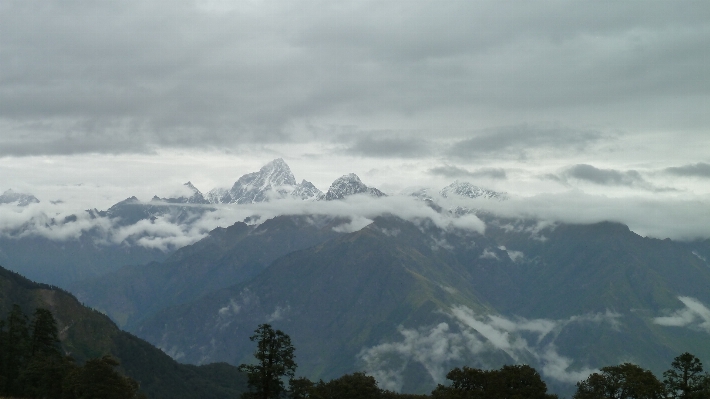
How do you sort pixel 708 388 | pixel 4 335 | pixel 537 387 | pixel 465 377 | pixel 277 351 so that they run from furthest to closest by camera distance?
pixel 4 335 → pixel 465 377 → pixel 537 387 → pixel 708 388 → pixel 277 351

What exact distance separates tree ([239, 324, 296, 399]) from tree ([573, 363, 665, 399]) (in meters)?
57.6

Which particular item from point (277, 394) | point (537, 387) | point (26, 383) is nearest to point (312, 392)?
point (277, 394)

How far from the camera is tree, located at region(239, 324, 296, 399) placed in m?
101

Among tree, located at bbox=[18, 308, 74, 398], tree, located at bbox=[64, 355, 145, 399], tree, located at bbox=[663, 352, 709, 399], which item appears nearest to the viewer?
tree, located at bbox=[663, 352, 709, 399]

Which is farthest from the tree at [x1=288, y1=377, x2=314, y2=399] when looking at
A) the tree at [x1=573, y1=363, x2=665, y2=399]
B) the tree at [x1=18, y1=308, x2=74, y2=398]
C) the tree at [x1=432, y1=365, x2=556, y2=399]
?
the tree at [x1=573, y1=363, x2=665, y2=399]

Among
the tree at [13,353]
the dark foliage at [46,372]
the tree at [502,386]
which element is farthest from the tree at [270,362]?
the tree at [13,353]

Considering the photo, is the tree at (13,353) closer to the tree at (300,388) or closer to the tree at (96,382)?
the tree at (96,382)

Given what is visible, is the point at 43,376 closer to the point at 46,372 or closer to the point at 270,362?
the point at 46,372

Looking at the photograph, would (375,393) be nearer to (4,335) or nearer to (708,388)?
(708,388)

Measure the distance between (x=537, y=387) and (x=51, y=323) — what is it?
310ft

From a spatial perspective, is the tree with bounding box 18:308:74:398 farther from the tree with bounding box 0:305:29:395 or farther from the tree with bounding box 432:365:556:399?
the tree with bounding box 432:365:556:399

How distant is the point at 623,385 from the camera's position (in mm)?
126188

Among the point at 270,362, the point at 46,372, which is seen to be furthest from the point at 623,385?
the point at 46,372

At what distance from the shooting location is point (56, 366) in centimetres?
13012
